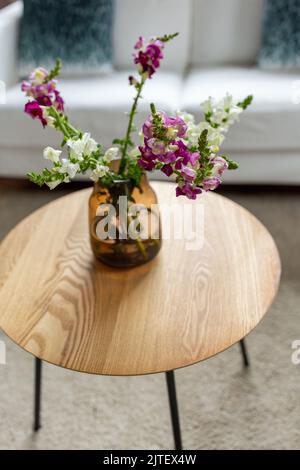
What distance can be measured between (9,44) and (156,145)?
1.63 meters

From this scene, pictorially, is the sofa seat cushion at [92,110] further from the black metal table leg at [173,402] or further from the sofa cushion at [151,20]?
the black metal table leg at [173,402]

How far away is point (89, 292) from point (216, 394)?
553 mm

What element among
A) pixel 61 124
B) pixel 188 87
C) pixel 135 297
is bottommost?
pixel 135 297

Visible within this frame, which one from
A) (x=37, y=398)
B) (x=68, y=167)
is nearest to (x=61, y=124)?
(x=68, y=167)

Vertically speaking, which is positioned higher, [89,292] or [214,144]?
[214,144]

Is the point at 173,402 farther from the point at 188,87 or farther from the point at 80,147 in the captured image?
the point at 188,87

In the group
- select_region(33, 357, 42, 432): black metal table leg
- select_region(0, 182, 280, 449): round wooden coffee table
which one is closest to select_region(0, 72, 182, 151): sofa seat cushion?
select_region(0, 182, 280, 449): round wooden coffee table

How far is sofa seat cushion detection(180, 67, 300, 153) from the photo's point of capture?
1866 mm

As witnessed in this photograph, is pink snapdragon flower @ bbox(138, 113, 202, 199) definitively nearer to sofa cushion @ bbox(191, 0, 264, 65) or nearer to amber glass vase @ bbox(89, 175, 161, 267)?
amber glass vase @ bbox(89, 175, 161, 267)

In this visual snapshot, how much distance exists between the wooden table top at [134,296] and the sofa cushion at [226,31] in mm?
1284

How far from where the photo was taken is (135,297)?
1.03 metres

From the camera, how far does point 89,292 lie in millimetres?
1055

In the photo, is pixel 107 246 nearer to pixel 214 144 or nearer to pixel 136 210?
pixel 136 210
